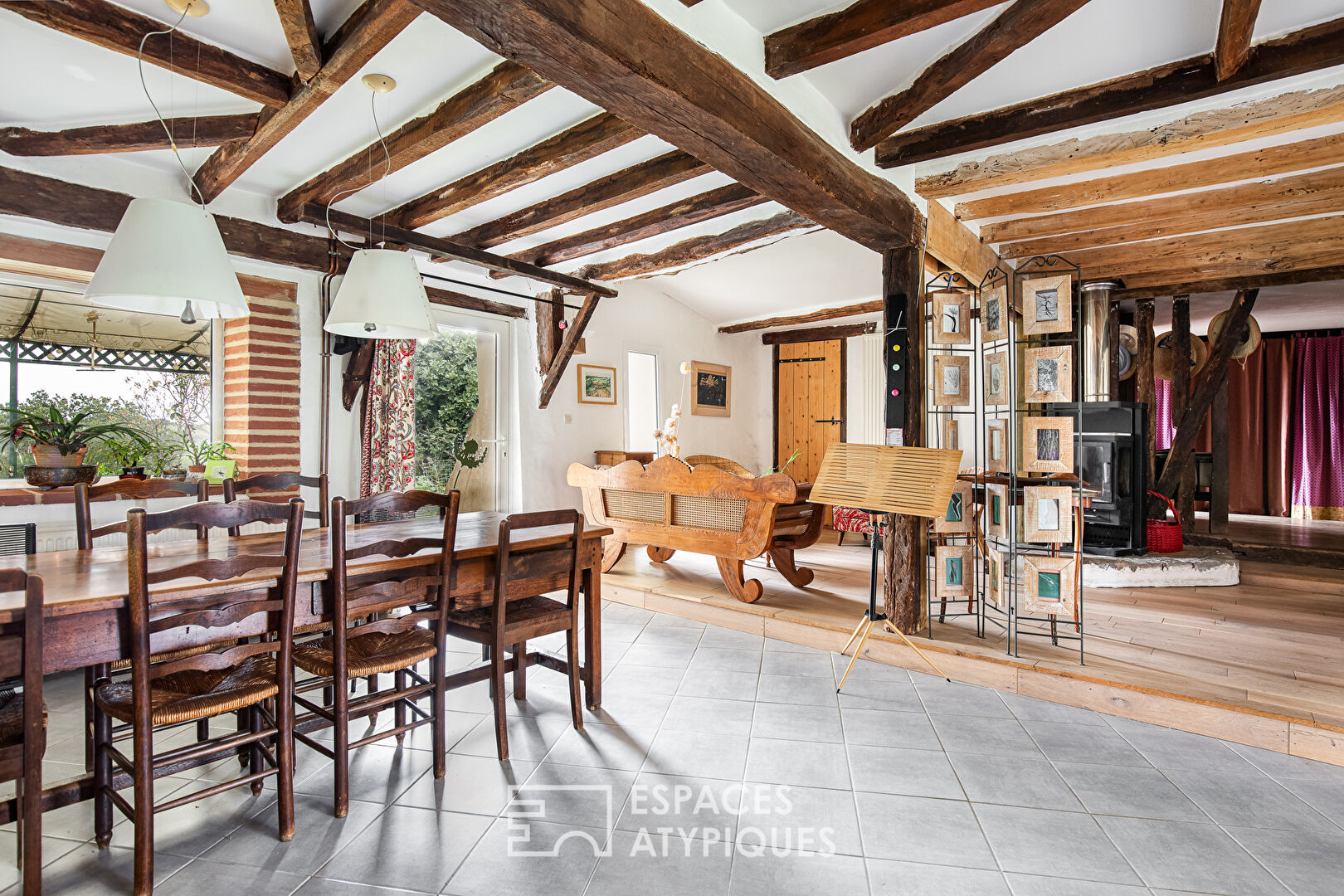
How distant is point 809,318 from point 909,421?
4.48 metres

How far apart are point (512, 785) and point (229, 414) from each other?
3129 mm

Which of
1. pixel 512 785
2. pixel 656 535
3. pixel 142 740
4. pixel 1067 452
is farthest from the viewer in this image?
pixel 656 535

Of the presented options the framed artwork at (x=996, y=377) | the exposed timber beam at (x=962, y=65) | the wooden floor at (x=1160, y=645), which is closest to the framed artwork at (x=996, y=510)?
the framed artwork at (x=996, y=377)

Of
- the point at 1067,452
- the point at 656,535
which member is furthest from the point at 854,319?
the point at 1067,452

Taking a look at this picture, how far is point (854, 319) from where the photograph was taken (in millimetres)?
8047

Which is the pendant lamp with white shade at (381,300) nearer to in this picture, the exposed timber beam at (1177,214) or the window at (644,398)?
the exposed timber beam at (1177,214)

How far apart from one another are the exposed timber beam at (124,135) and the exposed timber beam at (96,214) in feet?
0.55

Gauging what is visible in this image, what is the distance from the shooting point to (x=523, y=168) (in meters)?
3.59

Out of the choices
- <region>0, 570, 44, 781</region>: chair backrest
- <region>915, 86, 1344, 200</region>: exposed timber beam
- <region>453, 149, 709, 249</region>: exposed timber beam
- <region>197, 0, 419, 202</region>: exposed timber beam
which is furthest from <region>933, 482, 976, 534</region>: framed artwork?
<region>0, 570, 44, 781</region>: chair backrest

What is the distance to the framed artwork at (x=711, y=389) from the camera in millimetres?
7875

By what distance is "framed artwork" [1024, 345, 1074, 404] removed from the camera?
3047 mm

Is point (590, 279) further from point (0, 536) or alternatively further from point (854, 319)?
point (0, 536)

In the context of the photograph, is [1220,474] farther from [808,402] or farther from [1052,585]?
[1052,585]

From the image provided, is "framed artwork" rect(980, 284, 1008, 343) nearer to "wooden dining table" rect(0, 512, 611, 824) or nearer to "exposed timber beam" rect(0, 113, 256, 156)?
"wooden dining table" rect(0, 512, 611, 824)
